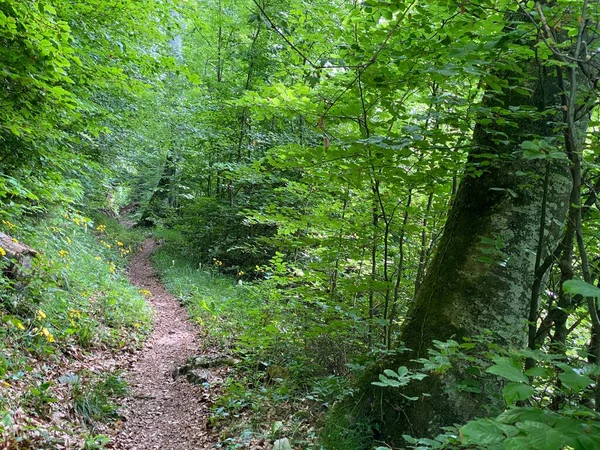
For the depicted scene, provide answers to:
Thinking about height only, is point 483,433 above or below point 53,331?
above

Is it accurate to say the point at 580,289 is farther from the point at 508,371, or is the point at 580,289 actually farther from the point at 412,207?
the point at 412,207

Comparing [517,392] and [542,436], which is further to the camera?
[517,392]

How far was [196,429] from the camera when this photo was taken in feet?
16.1

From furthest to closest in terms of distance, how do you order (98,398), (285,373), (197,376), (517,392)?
(197,376)
(285,373)
(98,398)
(517,392)

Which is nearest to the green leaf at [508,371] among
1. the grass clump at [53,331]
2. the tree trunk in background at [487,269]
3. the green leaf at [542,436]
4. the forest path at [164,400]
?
the green leaf at [542,436]

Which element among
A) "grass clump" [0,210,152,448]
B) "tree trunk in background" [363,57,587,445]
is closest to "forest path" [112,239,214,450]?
"grass clump" [0,210,152,448]

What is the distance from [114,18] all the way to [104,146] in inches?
221

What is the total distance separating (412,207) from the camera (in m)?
4.02

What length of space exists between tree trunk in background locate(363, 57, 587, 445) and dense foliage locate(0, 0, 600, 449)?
0.6 inches

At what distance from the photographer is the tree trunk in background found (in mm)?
3000

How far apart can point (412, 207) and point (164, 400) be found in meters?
4.43

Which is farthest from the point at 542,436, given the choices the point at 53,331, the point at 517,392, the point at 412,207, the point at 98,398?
the point at 53,331

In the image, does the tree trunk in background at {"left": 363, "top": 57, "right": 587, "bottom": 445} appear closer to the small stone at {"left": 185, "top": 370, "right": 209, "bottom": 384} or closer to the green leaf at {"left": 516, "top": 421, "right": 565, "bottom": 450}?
the green leaf at {"left": 516, "top": 421, "right": 565, "bottom": 450}

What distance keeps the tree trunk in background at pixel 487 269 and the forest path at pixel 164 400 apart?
2.65m
